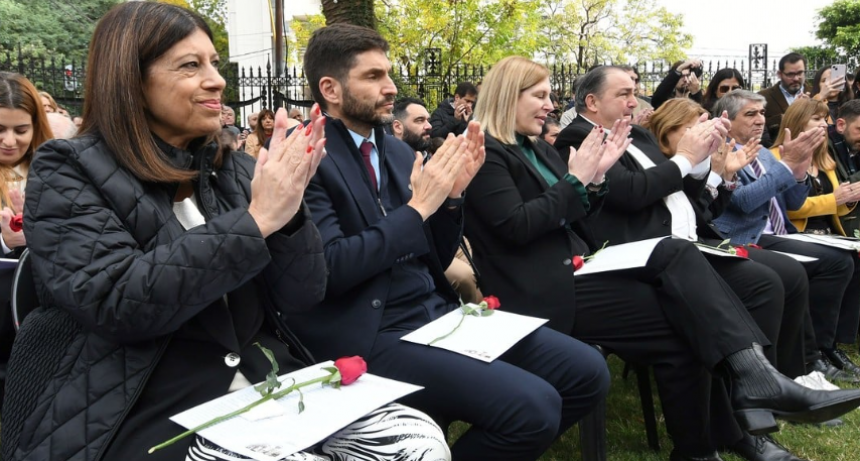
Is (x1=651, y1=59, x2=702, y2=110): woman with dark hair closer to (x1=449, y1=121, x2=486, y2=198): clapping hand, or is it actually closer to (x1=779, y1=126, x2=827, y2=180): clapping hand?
(x1=779, y1=126, x2=827, y2=180): clapping hand

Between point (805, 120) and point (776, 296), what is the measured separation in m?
2.48

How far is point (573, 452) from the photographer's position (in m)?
3.89

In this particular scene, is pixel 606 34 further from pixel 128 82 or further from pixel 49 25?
pixel 128 82

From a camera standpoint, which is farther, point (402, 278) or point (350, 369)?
point (402, 278)

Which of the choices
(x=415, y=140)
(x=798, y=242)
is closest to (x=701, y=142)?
(x=798, y=242)

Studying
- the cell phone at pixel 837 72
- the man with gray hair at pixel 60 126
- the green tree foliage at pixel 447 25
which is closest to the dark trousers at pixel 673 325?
the man with gray hair at pixel 60 126

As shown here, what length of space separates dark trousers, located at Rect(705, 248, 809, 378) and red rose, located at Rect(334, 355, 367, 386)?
242 cm

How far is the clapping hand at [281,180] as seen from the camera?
6.55 ft

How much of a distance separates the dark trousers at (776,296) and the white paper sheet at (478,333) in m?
1.56

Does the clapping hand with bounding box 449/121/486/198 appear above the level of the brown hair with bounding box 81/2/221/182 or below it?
below

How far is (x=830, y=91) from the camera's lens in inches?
325

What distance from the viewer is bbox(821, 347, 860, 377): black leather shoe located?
17.2ft

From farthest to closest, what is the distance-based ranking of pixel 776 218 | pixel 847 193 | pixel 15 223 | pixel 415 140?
1. pixel 415 140
2. pixel 847 193
3. pixel 776 218
4. pixel 15 223

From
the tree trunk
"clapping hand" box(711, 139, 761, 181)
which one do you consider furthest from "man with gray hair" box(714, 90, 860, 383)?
the tree trunk
